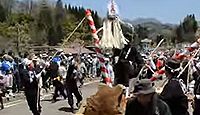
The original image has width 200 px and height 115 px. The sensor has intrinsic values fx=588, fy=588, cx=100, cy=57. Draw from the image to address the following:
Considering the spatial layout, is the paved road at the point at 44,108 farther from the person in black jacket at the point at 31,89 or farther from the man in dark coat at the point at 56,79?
the person in black jacket at the point at 31,89

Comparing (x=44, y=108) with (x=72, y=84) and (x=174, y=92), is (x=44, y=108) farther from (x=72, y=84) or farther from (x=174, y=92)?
(x=174, y=92)

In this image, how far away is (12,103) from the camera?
20.9 metres

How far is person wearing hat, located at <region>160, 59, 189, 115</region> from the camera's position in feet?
Result: 25.9

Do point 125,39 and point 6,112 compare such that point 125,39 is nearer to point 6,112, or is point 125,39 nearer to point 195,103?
point 195,103

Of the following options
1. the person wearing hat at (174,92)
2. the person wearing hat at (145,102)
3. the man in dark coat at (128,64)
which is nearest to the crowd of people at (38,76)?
the man in dark coat at (128,64)

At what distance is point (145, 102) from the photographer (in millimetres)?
6430

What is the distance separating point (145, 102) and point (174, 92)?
1553mm

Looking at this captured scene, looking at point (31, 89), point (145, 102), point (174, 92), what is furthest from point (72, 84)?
point (145, 102)

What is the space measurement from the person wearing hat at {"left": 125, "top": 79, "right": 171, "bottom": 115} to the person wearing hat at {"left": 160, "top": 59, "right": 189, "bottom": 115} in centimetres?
127

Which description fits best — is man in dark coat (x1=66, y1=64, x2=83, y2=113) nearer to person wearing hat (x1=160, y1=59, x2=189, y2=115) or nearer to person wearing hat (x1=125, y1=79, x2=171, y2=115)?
person wearing hat (x1=160, y1=59, x2=189, y2=115)

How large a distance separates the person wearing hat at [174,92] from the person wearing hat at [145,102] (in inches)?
50.0

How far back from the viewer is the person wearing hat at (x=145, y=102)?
6.39m

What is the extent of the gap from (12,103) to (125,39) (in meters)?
12.0

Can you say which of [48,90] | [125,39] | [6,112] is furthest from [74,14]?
[125,39]
